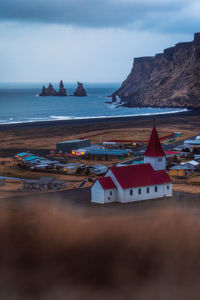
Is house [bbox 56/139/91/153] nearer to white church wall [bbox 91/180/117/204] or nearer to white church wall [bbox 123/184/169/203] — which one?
white church wall [bbox 123/184/169/203]

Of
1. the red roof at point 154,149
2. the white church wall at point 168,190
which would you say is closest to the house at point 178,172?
the red roof at point 154,149

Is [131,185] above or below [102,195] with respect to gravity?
above

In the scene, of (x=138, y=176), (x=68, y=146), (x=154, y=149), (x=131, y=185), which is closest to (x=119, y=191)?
(x=131, y=185)

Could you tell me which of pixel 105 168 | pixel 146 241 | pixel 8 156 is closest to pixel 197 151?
pixel 105 168

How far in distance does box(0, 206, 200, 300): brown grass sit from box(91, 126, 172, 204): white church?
14.5 feet

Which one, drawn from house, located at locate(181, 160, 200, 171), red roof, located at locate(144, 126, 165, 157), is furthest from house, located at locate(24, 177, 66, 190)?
house, located at locate(181, 160, 200, 171)

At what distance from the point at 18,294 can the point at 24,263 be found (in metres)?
4.02

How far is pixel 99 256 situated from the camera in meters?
32.7

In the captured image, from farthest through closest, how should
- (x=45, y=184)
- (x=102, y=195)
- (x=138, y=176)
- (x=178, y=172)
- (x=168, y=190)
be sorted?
(x=178, y=172), (x=45, y=184), (x=168, y=190), (x=138, y=176), (x=102, y=195)

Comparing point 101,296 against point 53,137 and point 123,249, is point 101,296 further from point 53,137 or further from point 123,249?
point 53,137

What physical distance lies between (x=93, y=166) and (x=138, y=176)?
19.8 m

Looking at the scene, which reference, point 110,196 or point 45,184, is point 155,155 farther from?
point 45,184

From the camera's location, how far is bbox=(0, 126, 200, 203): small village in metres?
47.7

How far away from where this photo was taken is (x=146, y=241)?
1377 inches
